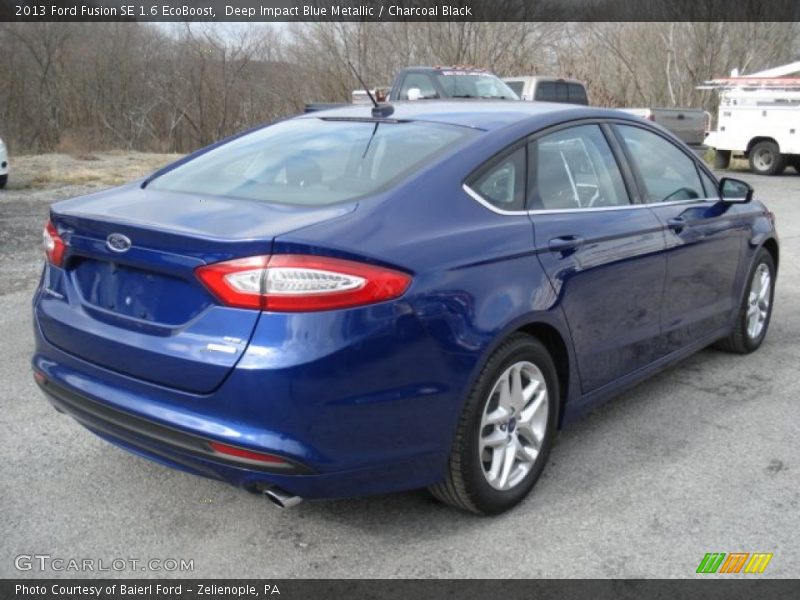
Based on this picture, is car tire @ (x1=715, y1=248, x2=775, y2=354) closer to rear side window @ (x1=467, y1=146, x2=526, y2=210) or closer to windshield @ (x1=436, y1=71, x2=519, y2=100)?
rear side window @ (x1=467, y1=146, x2=526, y2=210)

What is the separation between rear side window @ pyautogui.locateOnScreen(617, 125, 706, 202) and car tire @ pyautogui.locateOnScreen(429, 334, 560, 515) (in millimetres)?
1360

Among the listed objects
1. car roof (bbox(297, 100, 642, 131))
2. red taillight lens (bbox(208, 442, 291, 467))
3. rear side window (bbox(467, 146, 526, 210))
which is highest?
car roof (bbox(297, 100, 642, 131))

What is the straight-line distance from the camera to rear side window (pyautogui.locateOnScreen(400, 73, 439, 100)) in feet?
48.4

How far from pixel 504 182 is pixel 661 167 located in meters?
1.50

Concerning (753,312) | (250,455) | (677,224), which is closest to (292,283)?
(250,455)

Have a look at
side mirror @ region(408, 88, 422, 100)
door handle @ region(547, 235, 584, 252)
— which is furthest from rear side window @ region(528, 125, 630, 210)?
side mirror @ region(408, 88, 422, 100)

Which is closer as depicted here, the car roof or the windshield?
the car roof

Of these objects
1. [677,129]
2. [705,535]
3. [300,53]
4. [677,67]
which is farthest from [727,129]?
[705,535]

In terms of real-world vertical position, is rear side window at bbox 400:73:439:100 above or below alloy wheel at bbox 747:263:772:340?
above
